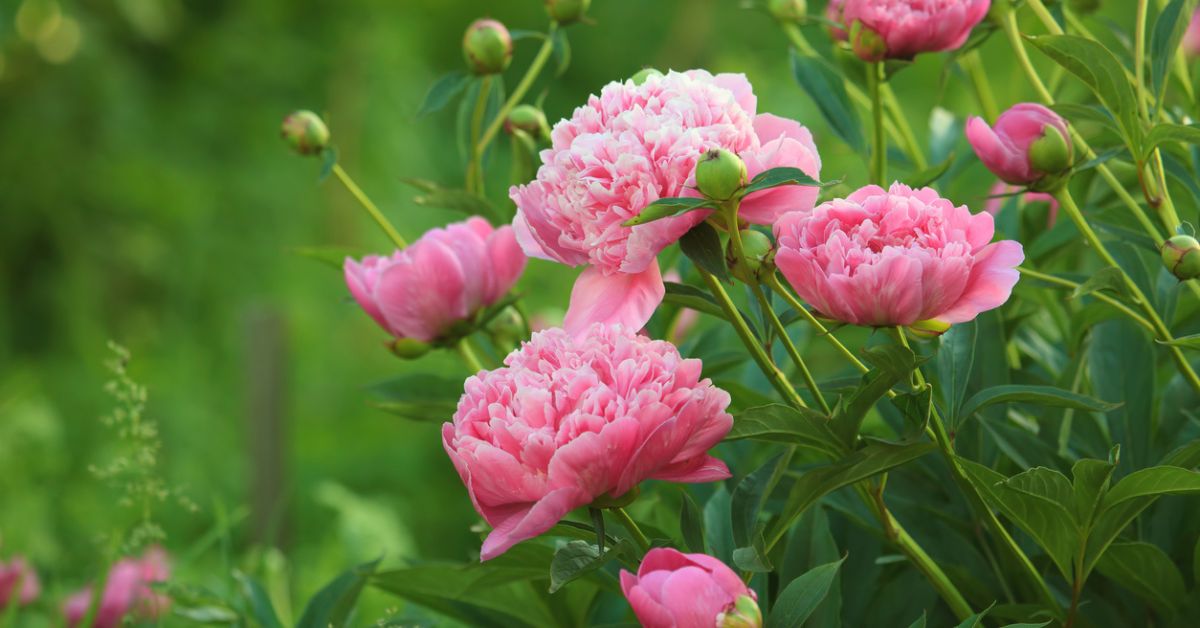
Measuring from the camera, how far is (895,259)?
40cm

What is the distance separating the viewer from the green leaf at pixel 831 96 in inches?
24.5

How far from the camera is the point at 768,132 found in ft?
1.46

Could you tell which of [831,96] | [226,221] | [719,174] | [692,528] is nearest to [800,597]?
[692,528]

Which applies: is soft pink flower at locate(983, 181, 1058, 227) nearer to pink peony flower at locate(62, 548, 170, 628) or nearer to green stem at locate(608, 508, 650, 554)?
green stem at locate(608, 508, 650, 554)

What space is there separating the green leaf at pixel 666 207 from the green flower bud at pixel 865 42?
169mm

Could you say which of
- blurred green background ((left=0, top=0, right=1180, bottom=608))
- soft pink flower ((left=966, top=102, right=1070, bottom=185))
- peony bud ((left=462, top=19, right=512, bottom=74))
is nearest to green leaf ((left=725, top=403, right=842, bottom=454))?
soft pink flower ((left=966, top=102, right=1070, bottom=185))

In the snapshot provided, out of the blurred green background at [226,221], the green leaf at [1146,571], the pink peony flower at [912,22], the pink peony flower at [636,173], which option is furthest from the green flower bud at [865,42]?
the blurred green background at [226,221]

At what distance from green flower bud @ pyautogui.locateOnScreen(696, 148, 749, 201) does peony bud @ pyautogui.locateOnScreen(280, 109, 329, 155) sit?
30cm

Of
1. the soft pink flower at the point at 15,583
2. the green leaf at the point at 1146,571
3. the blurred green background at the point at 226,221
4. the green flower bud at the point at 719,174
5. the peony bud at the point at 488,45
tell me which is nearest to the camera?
the green flower bud at the point at 719,174

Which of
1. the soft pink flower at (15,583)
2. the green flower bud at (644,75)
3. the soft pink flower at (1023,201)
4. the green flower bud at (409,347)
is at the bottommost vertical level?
the soft pink flower at (1023,201)

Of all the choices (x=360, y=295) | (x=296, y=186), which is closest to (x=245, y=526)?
(x=296, y=186)

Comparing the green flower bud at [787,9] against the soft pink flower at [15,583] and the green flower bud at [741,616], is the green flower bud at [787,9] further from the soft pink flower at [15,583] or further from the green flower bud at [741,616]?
the soft pink flower at [15,583]

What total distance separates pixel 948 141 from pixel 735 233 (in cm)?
37

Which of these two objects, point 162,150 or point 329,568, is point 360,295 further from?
point 162,150
